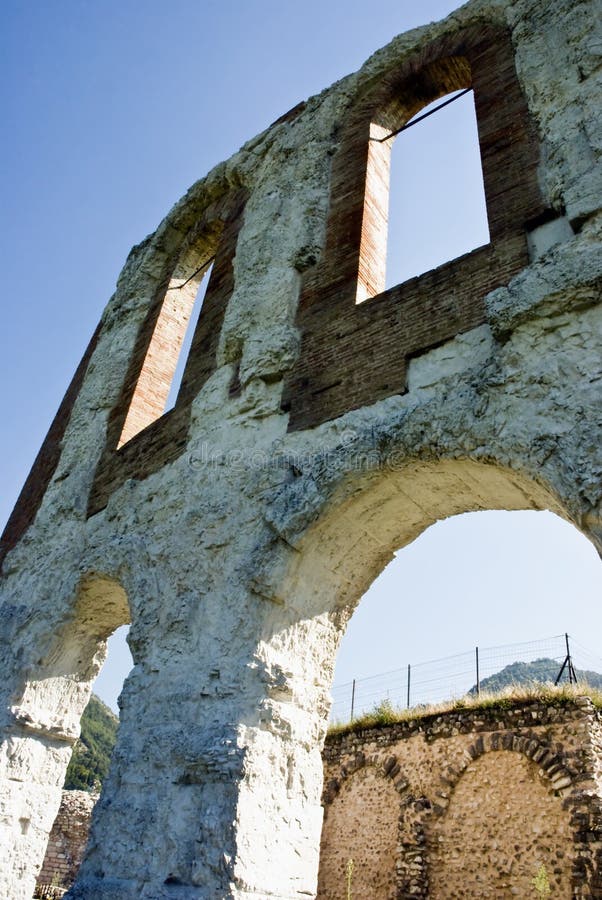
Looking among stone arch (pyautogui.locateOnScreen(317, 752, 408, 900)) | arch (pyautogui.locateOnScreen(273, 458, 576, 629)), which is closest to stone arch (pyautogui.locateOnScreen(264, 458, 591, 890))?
arch (pyautogui.locateOnScreen(273, 458, 576, 629))

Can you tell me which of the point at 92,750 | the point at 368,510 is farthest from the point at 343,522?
the point at 92,750

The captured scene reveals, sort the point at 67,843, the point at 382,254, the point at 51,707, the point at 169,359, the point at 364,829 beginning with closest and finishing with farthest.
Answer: the point at 382,254
the point at 51,707
the point at 169,359
the point at 364,829
the point at 67,843

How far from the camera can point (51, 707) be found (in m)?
5.27

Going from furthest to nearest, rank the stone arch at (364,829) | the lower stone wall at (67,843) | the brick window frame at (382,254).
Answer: the lower stone wall at (67,843) → the stone arch at (364,829) → the brick window frame at (382,254)

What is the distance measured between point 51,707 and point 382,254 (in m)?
4.26

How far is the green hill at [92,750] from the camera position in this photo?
34625 mm

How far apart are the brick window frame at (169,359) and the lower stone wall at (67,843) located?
28.0 feet

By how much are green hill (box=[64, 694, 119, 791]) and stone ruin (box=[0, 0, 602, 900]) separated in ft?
90.4

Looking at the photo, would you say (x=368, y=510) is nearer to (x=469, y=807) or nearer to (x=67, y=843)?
(x=469, y=807)

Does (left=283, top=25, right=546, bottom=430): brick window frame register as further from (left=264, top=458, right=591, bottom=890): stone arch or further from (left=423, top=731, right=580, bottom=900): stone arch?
(left=423, top=731, right=580, bottom=900): stone arch

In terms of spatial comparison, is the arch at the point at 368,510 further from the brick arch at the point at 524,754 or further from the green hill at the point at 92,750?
the green hill at the point at 92,750

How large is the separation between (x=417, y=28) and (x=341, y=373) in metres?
3.44

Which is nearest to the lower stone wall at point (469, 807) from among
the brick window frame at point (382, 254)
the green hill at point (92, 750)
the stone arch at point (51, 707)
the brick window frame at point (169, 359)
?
the stone arch at point (51, 707)

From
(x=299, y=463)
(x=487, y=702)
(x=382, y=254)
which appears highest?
(x=382, y=254)
